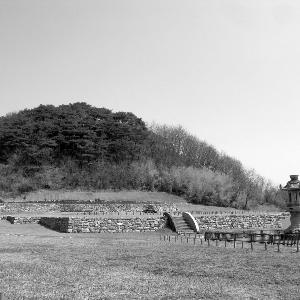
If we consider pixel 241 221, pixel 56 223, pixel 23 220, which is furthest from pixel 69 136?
pixel 241 221

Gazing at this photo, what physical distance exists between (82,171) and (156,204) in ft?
58.0

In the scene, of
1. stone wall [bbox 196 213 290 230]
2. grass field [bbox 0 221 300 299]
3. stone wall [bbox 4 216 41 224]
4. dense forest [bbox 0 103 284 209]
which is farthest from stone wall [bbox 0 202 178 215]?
grass field [bbox 0 221 300 299]

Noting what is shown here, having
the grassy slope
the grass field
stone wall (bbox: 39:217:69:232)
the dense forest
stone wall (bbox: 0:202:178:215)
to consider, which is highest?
the dense forest

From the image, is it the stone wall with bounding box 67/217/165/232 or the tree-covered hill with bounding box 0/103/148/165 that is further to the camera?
the tree-covered hill with bounding box 0/103/148/165

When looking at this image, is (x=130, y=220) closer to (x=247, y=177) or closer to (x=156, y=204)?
(x=156, y=204)

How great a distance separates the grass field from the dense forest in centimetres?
4485

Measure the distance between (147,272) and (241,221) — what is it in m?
24.5

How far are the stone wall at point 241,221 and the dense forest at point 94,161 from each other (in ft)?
86.3

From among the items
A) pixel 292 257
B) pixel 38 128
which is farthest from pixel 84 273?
pixel 38 128

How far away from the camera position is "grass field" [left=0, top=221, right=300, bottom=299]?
38.4 ft

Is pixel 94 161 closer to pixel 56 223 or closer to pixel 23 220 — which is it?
pixel 23 220

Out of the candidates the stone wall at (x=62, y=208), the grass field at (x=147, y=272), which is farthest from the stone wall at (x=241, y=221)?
the grass field at (x=147, y=272)

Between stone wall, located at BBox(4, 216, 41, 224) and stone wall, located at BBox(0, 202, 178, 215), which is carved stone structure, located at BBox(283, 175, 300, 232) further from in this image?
stone wall, located at BBox(0, 202, 178, 215)

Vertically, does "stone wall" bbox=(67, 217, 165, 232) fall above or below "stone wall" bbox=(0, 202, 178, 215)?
below
